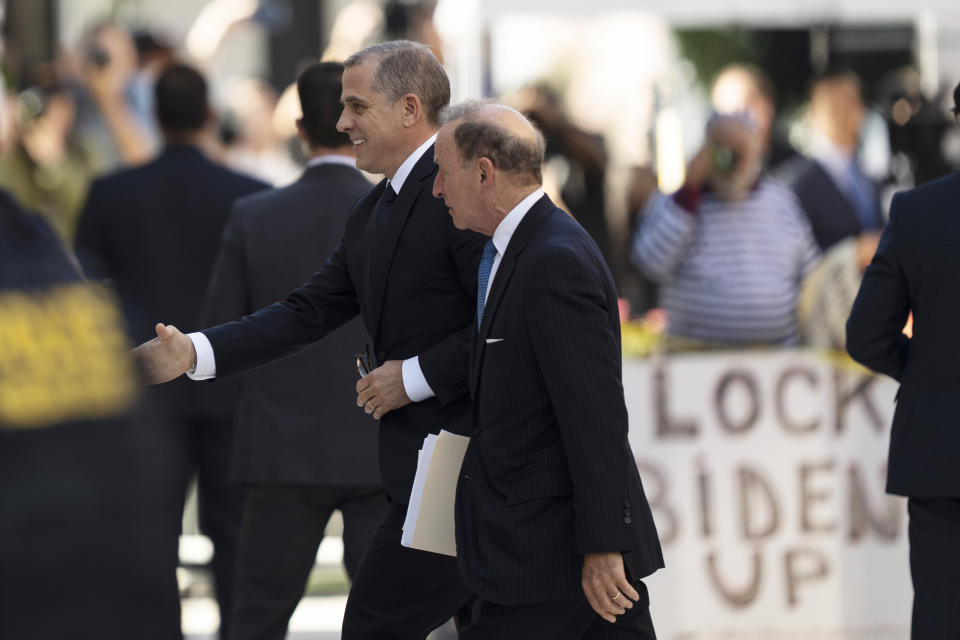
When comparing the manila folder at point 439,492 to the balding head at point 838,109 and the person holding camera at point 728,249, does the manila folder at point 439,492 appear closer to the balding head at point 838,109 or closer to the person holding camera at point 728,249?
the person holding camera at point 728,249

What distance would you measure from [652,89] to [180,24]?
667 cm

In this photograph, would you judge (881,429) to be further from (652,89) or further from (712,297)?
(652,89)

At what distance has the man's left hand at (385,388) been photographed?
14.3ft

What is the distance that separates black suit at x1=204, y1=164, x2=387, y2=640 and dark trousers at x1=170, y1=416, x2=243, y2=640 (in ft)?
2.38

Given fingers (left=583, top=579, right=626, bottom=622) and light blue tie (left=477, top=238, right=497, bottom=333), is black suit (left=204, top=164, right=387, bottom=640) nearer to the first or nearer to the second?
light blue tie (left=477, top=238, right=497, bottom=333)

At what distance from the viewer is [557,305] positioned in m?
3.74

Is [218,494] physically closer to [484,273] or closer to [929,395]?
[484,273]

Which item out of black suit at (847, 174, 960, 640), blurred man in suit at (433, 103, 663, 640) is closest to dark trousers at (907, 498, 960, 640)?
black suit at (847, 174, 960, 640)

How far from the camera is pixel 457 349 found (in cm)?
429

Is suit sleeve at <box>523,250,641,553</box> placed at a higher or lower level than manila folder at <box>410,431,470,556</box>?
higher

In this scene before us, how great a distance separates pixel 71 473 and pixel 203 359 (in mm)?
2631

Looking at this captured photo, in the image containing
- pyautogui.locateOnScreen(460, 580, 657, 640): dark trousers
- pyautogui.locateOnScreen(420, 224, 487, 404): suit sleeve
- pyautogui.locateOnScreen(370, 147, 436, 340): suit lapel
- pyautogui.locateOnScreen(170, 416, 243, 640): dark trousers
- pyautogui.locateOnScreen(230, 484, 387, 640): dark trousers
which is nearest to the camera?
pyautogui.locateOnScreen(460, 580, 657, 640): dark trousers

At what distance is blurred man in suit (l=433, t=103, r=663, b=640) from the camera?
371 centimetres

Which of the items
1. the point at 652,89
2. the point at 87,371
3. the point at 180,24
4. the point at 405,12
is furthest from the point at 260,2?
the point at 87,371
